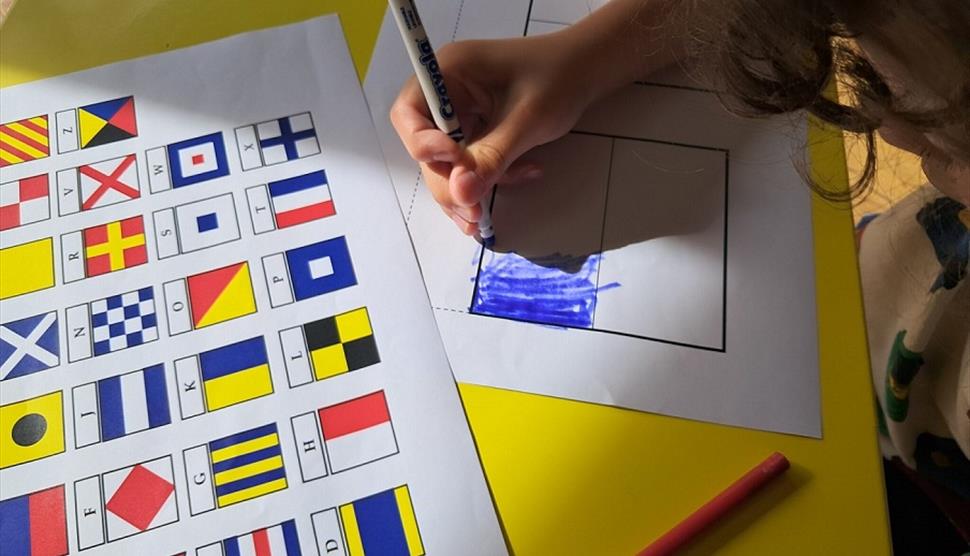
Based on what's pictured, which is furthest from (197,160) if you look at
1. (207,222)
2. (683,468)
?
(683,468)

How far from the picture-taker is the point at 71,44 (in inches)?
22.6

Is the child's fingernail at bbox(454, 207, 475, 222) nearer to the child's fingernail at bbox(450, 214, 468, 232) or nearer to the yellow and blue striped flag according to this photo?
the child's fingernail at bbox(450, 214, 468, 232)

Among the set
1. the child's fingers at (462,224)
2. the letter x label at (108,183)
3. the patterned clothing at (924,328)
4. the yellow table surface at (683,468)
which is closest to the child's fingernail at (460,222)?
the child's fingers at (462,224)

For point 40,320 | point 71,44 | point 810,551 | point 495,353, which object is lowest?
point 810,551

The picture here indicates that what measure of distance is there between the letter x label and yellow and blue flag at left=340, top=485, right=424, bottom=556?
0.25 m

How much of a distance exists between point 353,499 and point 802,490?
0.23 m

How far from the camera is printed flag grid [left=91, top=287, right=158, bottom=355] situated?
1.53ft

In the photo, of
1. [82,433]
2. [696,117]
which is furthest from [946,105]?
[82,433]

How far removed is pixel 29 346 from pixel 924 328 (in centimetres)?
59

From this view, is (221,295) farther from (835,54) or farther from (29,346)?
(835,54)

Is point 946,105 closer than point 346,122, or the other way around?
point 946,105

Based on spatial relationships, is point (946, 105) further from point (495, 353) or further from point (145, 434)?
point (145, 434)

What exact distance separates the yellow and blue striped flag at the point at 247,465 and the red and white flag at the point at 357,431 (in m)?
0.03

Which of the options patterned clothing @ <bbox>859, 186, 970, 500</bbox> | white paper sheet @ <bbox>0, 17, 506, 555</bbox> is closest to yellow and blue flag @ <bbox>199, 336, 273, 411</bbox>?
white paper sheet @ <bbox>0, 17, 506, 555</bbox>
